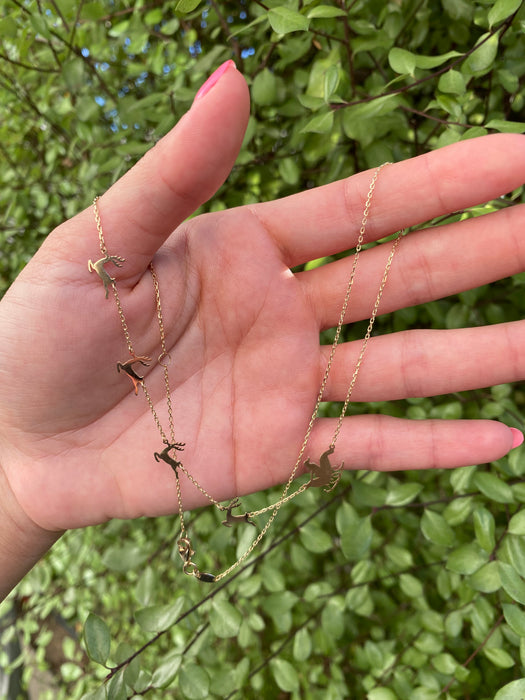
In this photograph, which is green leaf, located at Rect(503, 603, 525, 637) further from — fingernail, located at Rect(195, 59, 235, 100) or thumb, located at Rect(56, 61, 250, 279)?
fingernail, located at Rect(195, 59, 235, 100)

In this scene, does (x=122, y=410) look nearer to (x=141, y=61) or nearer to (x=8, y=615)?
(x=141, y=61)

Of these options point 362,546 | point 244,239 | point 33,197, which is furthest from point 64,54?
point 362,546

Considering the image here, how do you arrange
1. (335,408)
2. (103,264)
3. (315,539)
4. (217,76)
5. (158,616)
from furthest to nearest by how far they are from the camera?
(335,408) → (315,539) → (158,616) → (103,264) → (217,76)

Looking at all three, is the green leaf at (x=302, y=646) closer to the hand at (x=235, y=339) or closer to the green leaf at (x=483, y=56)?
the hand at (x=235, y=339)

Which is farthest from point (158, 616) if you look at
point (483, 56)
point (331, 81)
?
point (483, 56)

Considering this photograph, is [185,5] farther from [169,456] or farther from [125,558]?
[125,558]

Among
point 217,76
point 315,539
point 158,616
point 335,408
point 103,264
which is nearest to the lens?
point 217,76

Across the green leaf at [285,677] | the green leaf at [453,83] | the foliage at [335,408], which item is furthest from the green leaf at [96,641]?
the green leaf at [453,83]

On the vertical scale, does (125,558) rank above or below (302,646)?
above
